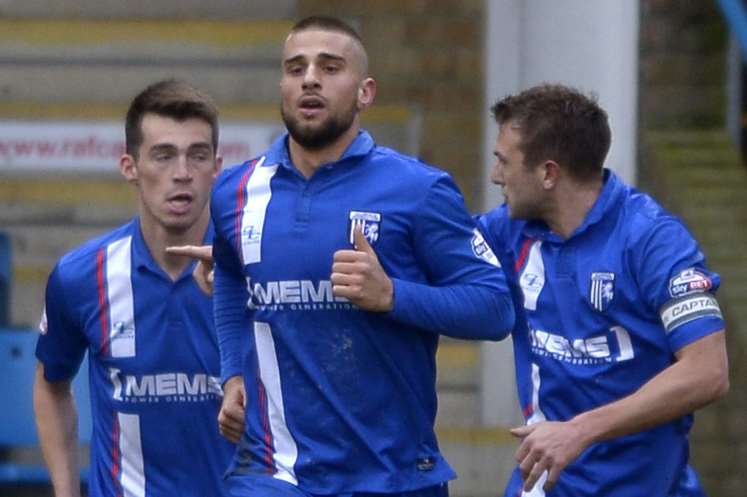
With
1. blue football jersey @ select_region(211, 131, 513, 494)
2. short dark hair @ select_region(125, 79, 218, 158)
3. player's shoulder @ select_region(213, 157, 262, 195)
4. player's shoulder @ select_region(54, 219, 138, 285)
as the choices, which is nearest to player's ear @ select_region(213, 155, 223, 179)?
short dark hair @ select_region(125, 79, 218, 158)

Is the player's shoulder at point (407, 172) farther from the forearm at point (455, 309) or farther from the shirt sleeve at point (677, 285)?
the shirt sleeve at point (677, 285)

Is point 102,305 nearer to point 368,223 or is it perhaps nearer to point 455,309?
point 368,223

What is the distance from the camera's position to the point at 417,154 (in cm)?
956

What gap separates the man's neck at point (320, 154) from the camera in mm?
4617

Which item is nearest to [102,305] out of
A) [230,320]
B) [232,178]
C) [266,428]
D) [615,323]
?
[230,320]

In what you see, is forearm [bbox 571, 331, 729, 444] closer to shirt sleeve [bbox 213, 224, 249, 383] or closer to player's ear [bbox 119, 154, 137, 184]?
shirt sleeve [bbox 213, 224, 249, 383]

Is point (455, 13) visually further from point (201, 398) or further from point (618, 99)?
point (201, 398)

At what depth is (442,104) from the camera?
9891 millimetres

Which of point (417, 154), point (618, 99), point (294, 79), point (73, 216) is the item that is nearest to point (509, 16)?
point (618, 99)

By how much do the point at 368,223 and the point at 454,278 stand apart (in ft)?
0.82

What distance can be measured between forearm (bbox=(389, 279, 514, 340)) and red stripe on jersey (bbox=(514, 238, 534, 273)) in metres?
0.45

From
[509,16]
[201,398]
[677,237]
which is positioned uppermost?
[509,16]

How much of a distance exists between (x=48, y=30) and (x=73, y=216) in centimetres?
130

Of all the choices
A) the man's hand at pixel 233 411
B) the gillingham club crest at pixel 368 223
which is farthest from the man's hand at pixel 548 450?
the man's hand at pixel 233 411
